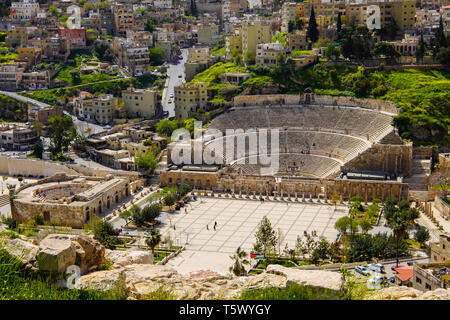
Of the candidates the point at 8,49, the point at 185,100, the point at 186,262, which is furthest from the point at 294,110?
the point at 8,49

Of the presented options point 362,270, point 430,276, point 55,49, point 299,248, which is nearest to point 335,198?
point 299,248

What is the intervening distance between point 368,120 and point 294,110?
32.4ft

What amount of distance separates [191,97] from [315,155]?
832 inches

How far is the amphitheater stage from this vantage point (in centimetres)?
4772

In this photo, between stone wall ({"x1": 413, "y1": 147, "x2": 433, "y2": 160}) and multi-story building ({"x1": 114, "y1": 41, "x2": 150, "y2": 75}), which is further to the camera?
multi-story building ({"x1": 114, "y1": 41, "x2": 150, "y2": 75})

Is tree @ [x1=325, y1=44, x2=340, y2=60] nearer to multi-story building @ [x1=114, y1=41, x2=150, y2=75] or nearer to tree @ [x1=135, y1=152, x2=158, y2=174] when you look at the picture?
tree @ [x1=135, y1=152, x2=158, y2=174]

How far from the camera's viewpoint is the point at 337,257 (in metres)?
46.0

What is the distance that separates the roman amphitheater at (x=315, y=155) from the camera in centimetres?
6425

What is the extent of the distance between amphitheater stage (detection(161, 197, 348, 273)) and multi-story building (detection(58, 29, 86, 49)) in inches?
2224

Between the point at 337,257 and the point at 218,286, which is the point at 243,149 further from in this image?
the point at 218,286

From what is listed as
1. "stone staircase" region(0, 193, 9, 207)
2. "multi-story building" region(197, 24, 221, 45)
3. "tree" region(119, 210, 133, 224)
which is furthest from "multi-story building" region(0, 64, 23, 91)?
"tree" region(119, 210, 133, 224)

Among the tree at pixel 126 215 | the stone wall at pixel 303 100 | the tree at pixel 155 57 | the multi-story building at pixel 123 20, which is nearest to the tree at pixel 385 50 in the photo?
the stone wall at pixel 303 100

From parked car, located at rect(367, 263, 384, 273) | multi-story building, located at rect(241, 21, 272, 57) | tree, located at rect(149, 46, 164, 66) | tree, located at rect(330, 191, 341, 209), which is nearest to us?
parked car, located at rect(367, 263, 384, 273)

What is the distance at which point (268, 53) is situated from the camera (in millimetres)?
89000
